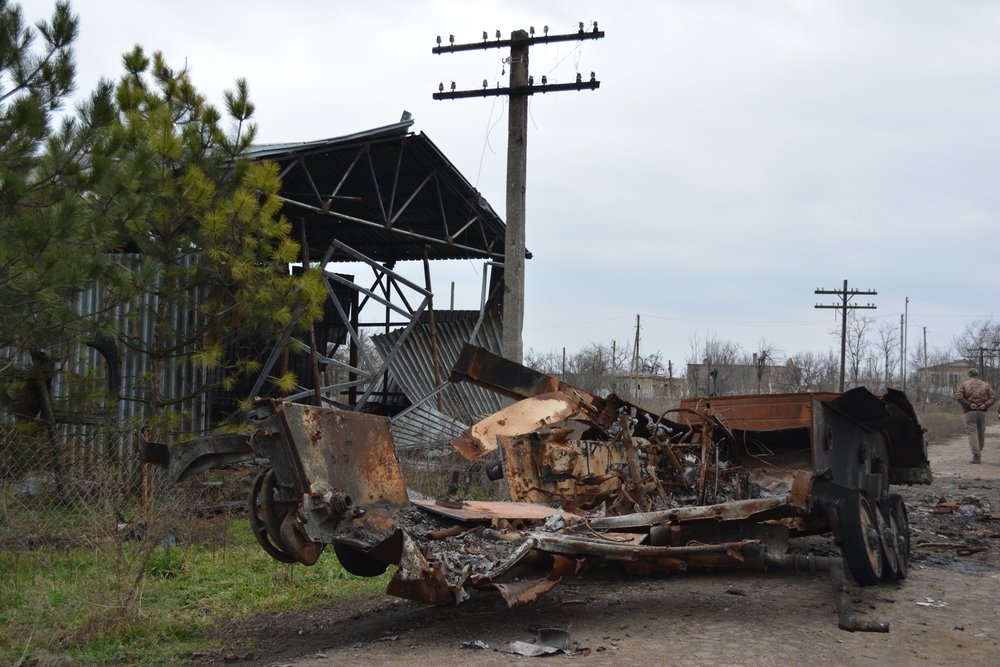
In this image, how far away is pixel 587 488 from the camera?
7.72m

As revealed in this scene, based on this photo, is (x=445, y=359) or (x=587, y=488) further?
(x=445, y=359)

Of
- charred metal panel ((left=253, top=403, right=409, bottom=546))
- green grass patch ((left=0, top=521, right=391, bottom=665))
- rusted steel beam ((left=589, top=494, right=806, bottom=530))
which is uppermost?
charred metal panel ((left=253, top=403, right=409, bottom=546))

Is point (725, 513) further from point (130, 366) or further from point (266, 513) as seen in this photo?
point (130, 366)

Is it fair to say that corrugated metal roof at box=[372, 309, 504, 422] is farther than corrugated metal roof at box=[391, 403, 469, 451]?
Yes

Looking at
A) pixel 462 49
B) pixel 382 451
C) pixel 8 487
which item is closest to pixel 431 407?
pixel 462 49

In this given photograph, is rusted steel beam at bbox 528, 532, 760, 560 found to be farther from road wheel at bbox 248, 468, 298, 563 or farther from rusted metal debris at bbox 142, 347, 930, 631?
road wheel at bbox 248, 468, 298, 563

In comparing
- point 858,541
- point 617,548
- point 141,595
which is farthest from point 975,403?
point 141,595

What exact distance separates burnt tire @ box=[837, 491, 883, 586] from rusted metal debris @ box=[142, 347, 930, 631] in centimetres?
1

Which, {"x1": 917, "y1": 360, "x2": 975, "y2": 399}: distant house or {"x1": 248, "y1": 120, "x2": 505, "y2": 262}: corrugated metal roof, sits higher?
{"x1": 248, "y1": 120, "x2": 505, "y2": 262}: corrugated metal roof

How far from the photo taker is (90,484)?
7.58 meters

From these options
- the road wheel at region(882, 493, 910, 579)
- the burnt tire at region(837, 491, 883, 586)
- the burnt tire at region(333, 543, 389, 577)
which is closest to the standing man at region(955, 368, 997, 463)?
the road wheel at region(882, 493, 910, 579)

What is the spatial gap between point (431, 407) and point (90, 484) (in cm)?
946

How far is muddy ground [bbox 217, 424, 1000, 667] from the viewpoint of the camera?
5.27 m

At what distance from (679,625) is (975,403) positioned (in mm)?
13873
